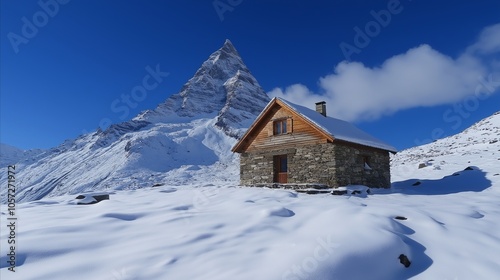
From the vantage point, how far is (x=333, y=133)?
16.1 m

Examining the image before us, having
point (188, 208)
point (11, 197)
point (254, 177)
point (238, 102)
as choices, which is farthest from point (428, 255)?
point (238, 102)

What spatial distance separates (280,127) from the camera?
18.7 meters

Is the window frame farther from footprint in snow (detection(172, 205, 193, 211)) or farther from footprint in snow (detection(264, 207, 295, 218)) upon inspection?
footprint in snow (detection(264, 207, 295, 218))

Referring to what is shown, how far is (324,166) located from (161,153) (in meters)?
63.5

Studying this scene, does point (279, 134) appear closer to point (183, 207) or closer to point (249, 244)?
point (183, 207)

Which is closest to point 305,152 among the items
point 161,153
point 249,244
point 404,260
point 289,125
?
point 289,125

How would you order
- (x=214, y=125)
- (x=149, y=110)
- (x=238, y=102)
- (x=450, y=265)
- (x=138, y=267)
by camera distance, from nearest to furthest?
(x=138, y=267) → (x=450, y=265) → (x=214, y=125) → (x=238, y=102) → (x=149, y=110)

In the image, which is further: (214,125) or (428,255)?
(214,125)

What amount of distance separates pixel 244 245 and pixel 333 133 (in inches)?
448

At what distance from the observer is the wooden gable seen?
1700cm

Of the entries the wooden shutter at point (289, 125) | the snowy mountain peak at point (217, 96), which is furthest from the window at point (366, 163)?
the snowy mountain peak at point (217, 96)

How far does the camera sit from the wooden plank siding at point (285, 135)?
1703cm

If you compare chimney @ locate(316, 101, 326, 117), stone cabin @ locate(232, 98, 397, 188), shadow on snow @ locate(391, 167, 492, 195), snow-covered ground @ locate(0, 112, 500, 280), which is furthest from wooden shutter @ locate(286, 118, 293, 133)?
snow-covered ground @ locate(0, 112, 500, 280)

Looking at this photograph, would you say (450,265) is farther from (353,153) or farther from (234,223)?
(353,153)
